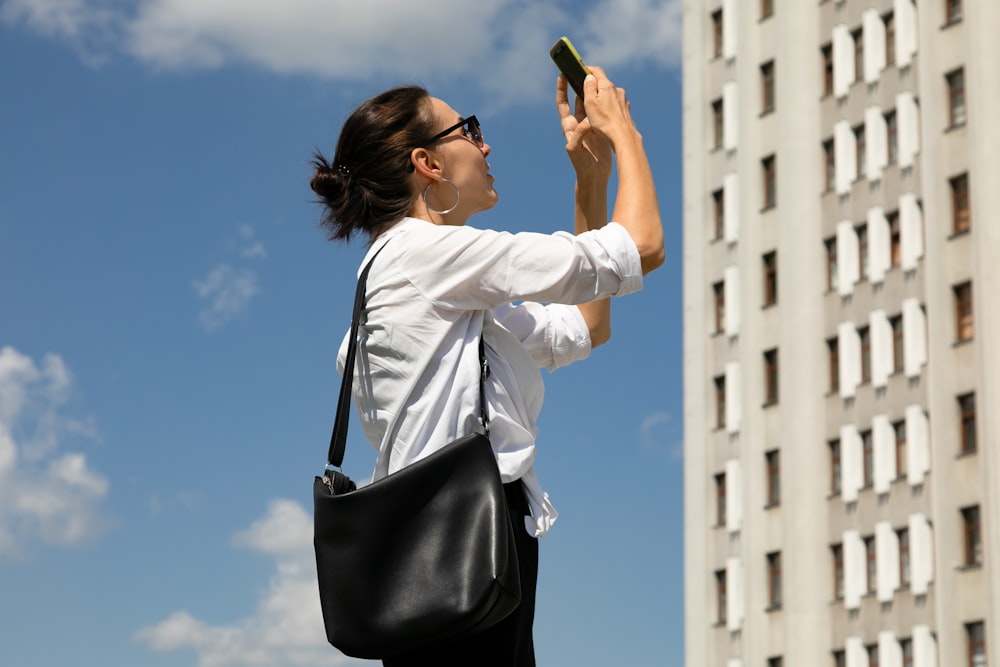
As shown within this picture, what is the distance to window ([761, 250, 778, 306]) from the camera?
54.3 metres

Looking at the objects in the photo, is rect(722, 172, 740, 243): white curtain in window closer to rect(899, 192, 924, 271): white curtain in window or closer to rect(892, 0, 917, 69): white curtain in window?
rect(899, 192, 924, 271): white curtain in window

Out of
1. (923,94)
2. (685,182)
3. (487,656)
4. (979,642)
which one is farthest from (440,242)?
(685,182)

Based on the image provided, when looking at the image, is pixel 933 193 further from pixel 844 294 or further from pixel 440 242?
pixel 440 242

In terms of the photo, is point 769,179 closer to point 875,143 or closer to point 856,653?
point 875,143

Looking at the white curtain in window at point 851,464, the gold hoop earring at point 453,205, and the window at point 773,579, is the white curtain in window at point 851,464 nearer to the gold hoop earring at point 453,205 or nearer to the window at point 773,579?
the window at point 773,579

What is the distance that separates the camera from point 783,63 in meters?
55.1

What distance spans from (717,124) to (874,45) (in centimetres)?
714

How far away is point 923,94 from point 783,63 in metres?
6.37

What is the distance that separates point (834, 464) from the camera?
51.3 m

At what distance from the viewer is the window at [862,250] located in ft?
170

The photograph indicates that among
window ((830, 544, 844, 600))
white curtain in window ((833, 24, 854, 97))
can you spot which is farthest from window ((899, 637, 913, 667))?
white curtain in window ((833, 24, 854, 97))

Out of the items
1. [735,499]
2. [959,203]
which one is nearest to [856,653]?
[735,499]

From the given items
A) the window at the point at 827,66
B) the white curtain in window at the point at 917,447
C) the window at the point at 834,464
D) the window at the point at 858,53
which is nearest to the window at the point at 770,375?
the window at the point at 834,464

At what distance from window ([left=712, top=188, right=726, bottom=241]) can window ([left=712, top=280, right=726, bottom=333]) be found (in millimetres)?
1486
